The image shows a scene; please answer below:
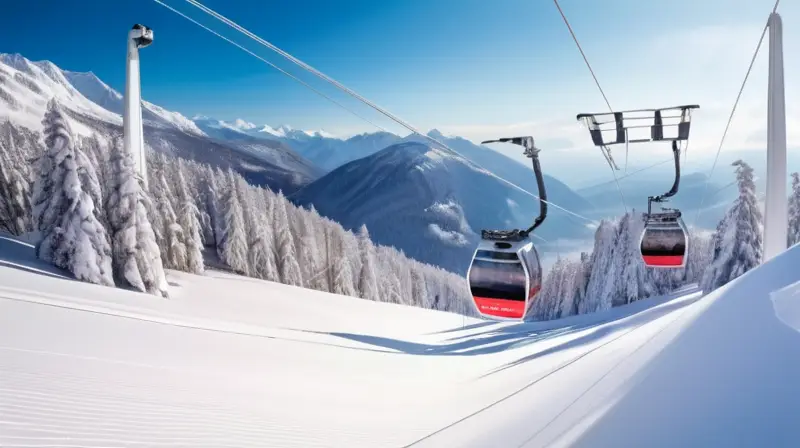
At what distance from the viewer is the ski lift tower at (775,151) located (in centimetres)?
792

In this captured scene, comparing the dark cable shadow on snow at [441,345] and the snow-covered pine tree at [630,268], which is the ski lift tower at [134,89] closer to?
the dark cable shadow on snow at [441,345]

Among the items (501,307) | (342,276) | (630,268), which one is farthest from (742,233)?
(342,276)

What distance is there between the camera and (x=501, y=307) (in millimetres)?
8305

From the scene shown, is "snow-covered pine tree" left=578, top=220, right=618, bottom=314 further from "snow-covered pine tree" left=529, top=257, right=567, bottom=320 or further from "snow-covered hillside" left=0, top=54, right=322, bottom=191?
"snow-covered hillside" left=0, top=54, right=322, bottom=191

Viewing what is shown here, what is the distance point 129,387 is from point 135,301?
40.9 feet

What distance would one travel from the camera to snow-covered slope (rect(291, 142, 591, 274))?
116688 millimetres

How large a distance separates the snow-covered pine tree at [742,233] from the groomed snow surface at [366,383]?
25.5ft

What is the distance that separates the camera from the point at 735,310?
3309mm

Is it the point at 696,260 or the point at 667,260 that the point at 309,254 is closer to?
the point at 667,260

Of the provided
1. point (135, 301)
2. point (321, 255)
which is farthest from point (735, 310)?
point (321, 255)

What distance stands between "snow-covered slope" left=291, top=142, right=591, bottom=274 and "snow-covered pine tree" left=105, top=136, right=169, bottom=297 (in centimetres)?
8238

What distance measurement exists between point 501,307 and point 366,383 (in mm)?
4774

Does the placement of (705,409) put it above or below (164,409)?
above

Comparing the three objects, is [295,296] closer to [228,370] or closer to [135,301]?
[135,301]
